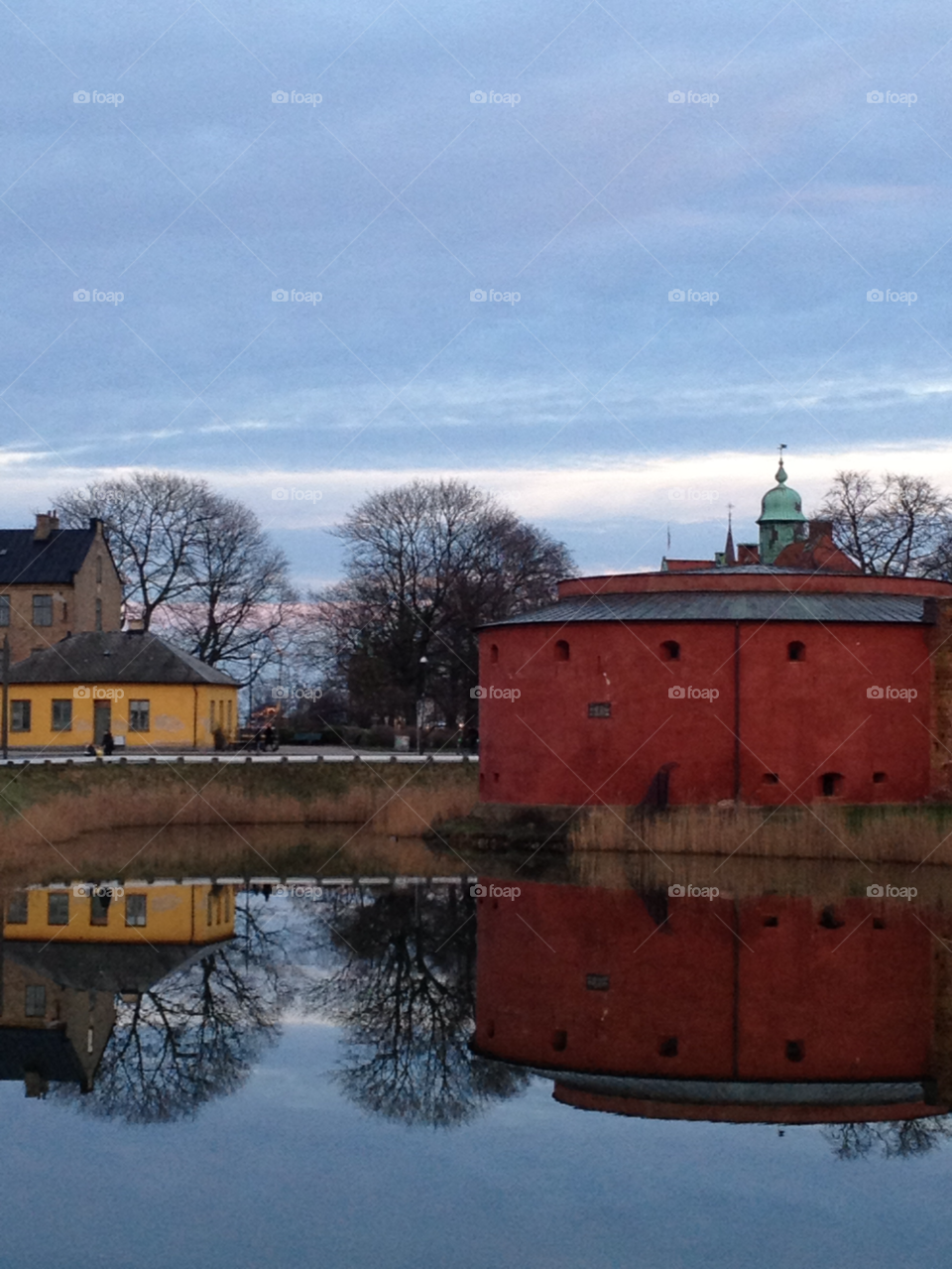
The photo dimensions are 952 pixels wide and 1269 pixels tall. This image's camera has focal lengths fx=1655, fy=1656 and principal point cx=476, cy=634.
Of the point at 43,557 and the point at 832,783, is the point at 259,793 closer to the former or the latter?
the point at 832,783

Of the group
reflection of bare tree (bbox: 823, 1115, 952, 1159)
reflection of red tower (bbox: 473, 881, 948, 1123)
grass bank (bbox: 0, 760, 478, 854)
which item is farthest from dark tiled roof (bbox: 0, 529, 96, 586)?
reflection of bare tree (bbox: 823, 1115, 952, 1159)

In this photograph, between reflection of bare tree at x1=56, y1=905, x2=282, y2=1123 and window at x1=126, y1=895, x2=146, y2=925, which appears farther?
window at x1=126, y1=895, x2=146, y2=925

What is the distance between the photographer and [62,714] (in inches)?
1483

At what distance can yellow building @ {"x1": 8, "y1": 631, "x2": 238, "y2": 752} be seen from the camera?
37.5m

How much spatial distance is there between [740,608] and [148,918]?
10975 mm

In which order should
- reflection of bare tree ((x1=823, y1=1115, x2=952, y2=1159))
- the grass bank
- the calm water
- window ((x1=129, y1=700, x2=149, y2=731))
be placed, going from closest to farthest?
the calm water
reflection of bare tree ((x1=823, y1=1115, x2=952, y2=1159))
the grass bank
window ((x1=129, y1=700, x2=149, y2=731))

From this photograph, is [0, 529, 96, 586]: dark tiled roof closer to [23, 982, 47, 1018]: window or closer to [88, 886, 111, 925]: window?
[88, 886, 111, 925]: window

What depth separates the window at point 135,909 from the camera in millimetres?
19562

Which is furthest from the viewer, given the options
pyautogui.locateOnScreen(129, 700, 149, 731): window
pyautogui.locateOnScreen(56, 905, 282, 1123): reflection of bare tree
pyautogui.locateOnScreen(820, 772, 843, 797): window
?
pyautogui.locateOnScreen(129, 700, 149, 731): window

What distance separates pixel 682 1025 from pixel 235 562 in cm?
3901

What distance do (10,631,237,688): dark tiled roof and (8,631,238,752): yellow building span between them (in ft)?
0.07

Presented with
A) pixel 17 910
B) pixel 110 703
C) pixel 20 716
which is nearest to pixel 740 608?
pixel 17 910

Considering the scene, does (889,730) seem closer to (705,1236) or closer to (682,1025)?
(682,1025)

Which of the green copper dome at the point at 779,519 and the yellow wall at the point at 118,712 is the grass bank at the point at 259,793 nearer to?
the yellow wall at the point at 118,712
